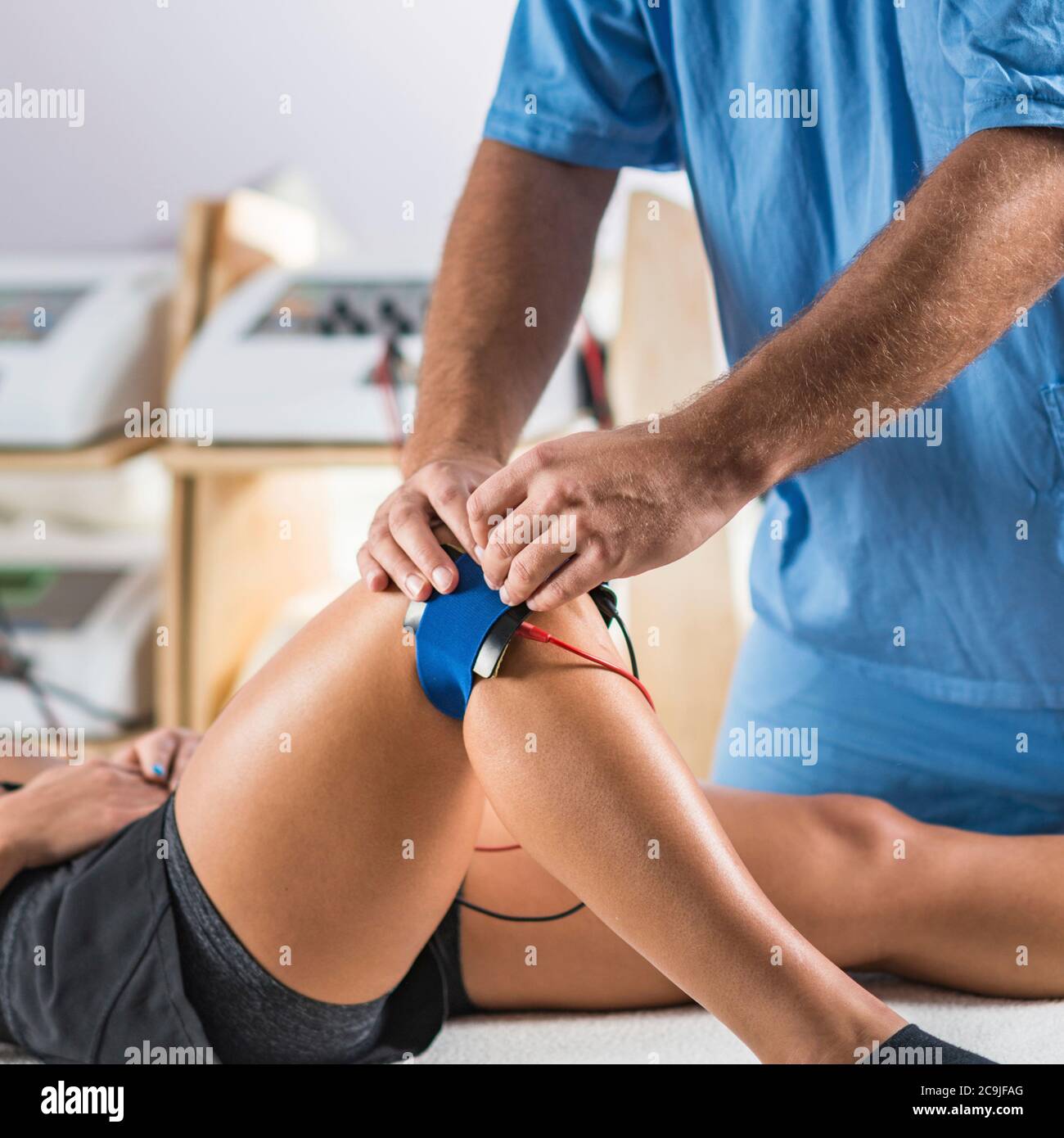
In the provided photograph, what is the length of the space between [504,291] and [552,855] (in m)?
0.56

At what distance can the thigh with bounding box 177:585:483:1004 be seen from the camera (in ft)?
2.59

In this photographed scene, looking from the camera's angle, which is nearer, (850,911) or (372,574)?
(372,574)

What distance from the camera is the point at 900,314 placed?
774 mm

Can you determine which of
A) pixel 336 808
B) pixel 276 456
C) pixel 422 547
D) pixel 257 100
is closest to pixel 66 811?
pixel 336 808

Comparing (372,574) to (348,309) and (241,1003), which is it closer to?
(241,1003)

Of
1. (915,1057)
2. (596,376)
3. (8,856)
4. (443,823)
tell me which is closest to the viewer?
(915,1057)

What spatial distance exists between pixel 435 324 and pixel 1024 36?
543 mm

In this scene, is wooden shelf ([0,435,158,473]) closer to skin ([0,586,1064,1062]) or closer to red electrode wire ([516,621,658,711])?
skin ([0,586,1064,1062])

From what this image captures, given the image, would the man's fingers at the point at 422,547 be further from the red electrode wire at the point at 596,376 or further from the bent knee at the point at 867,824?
the red electrode wire at the point at 596,376

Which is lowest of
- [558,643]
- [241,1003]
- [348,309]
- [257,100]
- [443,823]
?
[241,1003]

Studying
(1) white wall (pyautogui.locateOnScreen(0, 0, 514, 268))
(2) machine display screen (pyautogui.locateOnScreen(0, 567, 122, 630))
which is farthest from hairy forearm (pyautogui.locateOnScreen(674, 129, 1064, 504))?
(1) white wall (pyautogui.locateOnScreen(0, 0, 514, 268))

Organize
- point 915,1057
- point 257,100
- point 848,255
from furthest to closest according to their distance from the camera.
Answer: point 257,100 → point 848,255 → point 915,1057

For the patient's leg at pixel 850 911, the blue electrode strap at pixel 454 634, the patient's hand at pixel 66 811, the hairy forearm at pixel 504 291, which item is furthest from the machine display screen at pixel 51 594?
the blue electrode strap at pixel 454 634

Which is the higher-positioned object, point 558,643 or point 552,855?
point 558,643
